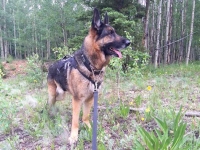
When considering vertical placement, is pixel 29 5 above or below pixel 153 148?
above

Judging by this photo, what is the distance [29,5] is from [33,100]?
29.3 metres

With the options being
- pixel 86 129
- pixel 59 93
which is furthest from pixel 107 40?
pixel 59 93

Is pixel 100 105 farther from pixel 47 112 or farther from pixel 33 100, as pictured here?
pixel 33 100

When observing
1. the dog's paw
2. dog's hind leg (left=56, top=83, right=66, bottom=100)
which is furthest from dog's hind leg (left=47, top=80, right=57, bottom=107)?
the dog's paw

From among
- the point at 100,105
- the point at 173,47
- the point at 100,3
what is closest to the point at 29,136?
the point at 100,105

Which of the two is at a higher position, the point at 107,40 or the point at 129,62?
the point at 107,40

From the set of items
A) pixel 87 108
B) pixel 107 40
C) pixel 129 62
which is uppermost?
pixel 107 40

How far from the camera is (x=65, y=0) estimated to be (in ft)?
53.9

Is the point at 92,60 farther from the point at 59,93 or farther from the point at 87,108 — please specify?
the point at 59,93

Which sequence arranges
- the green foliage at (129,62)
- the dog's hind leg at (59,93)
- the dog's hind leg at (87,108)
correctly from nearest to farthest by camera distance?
the dog's hind leg at (87,108) < the dog's hind leg at (59,93) < the green foliage at (129,62)

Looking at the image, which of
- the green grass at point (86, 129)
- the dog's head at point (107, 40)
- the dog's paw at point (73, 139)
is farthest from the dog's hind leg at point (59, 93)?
the dog's head at point (107, 40)

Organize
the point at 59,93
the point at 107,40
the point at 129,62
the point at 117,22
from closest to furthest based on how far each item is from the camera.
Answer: the point at 107,40 → the point at 59,93 → the point at 117,22 → the point at 129,62

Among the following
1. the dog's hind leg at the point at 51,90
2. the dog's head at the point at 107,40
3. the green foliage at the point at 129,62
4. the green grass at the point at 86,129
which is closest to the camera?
the green grass at the point at 86,129

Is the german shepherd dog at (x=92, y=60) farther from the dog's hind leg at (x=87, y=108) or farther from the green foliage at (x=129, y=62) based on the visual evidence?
the green foliage at (x=129, y=62)
